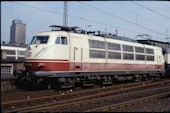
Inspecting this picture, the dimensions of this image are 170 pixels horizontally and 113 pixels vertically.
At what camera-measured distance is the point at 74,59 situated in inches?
760

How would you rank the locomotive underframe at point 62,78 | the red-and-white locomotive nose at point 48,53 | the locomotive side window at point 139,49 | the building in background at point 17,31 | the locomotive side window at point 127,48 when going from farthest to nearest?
the building in background at point 17,31
the locomotive side window at point 139,49
the locomotive side window at point 127,48
the locomotive underframe at point 62,78
the red-and-white locomotive nose at point 48,53

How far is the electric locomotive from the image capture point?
1808 centimetres

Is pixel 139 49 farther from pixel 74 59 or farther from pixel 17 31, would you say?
pixel 17 31

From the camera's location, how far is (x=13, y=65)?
3794 centimetres

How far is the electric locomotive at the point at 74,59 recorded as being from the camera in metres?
18.1

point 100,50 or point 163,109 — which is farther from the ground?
point 100,50

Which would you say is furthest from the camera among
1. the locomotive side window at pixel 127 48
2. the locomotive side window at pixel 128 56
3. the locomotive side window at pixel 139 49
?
the locomotive side window at pixel 139 49

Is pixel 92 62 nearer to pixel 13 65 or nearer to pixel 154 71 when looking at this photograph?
pixel 154 71

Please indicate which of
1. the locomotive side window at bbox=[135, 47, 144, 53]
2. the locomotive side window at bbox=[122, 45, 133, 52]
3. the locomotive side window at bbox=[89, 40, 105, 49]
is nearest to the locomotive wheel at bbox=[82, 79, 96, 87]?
the locomotive side window at bbox=[89, 40, 105, 49]

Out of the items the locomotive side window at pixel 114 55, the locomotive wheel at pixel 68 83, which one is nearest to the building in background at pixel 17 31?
the locomotive side window at pixel 114 55

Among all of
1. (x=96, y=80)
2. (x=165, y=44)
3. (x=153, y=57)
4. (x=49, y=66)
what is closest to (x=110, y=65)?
(x=96, y=80)

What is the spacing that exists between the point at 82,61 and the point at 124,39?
24.7ft

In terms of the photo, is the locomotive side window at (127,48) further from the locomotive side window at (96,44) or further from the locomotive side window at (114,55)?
the locomotive side window at (96,44)

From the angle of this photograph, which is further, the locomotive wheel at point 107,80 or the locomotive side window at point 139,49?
the locomotive side window at point 139,49
